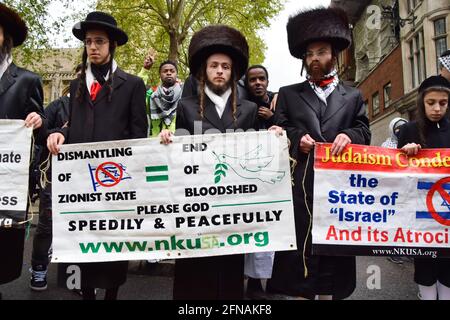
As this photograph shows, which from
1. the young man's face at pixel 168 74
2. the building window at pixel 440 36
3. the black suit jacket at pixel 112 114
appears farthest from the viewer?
the building window at pixel 440 36

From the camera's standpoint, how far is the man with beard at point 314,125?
2.79 metres

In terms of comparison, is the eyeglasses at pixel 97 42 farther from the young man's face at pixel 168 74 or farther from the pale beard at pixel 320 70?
the young man's face at pixel 168 74

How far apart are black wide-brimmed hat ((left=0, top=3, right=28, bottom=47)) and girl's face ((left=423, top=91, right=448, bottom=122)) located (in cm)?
329

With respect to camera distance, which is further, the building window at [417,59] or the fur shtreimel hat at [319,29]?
the building window at [417,59]

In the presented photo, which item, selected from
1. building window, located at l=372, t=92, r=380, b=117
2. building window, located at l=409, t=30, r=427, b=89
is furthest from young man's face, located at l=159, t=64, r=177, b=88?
building window, located at l=372, t=92, r=380, b=117

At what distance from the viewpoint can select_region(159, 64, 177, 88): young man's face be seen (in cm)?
496

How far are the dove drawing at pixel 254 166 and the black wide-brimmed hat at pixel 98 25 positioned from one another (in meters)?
1.27

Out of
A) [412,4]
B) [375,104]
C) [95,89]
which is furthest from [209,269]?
[375,104]

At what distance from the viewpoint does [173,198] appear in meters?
2.76

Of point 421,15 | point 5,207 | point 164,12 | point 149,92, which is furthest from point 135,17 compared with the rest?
point 5,207

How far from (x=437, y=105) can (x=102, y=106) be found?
2.60 meters

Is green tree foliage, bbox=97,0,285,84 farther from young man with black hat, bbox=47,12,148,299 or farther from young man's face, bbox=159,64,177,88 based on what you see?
young man with black hat, bbox=47,12,148,299

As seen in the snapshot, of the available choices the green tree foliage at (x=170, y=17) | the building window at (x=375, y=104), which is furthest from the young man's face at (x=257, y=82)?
the building window at (x=375, y=104)
